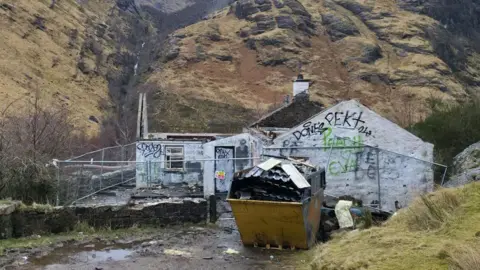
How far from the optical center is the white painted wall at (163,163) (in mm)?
25125

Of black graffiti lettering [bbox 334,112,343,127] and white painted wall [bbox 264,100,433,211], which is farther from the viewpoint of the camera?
black graffiti lettering [bbox 334,112,343,127]

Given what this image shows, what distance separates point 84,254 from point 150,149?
14.4 m

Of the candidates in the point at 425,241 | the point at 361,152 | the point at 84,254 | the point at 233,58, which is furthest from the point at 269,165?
the point at 233,58

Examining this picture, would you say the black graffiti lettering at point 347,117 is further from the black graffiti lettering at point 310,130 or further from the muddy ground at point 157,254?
the muddy ground at point 157,254

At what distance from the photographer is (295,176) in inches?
473

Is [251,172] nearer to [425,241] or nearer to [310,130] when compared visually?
[310,130]

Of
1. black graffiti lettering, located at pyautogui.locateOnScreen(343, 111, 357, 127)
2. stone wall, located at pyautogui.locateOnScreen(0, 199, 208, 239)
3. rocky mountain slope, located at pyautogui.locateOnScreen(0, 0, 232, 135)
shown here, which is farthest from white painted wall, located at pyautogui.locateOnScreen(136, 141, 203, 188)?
rocky mountain slope, located at pyautogui.locateOnScreen(0, 0, 232, 135)

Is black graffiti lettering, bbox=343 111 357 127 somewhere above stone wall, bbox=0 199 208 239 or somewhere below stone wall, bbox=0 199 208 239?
above

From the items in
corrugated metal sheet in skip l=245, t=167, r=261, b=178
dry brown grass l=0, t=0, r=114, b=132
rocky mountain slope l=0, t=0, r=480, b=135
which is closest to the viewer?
corrugated metal sheet in skip l=245, t=167, r=261, b=178

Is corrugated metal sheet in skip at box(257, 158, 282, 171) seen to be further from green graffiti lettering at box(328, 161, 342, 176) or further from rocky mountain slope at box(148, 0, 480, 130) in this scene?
rocky mountain slope at box(148, 0, 480, 130)

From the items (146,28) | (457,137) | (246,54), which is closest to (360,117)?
(457,137)

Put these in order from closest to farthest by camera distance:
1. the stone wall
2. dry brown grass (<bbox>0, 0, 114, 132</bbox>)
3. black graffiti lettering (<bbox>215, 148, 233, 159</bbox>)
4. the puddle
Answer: the puddle
the stone wall
black graffiti lettering (<bbox>215, 148, 233, 159</bbox>)
dry brown grass (<bbox>0, 0, 114, 132</bbox>)

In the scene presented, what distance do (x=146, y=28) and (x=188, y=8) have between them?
2270 cm

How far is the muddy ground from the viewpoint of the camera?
10.6m
